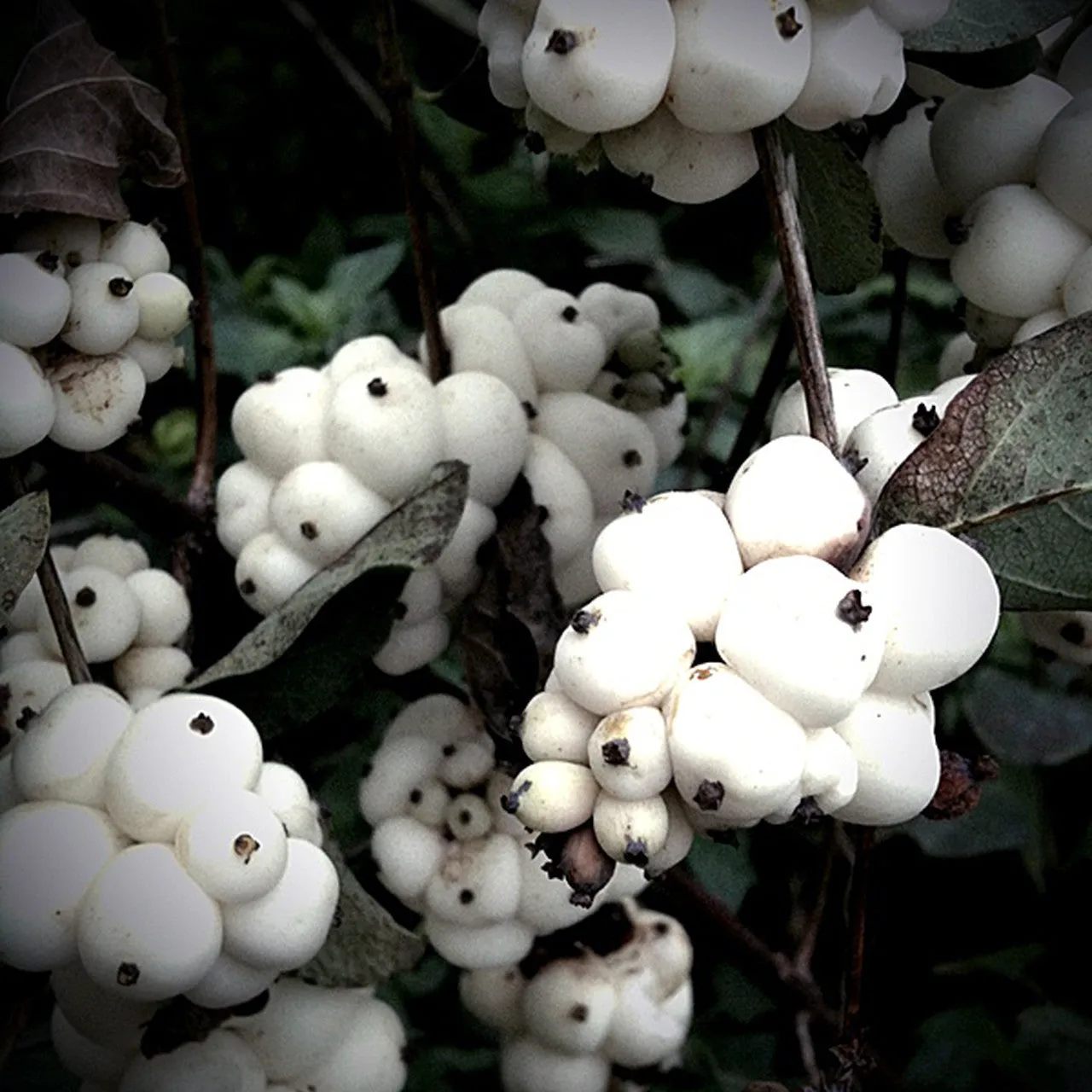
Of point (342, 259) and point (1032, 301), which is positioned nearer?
point (1032, 301)

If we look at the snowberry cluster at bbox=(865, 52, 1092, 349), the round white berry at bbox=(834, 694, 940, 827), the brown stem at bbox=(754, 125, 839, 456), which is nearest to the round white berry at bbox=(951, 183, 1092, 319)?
the snowberry cluster at bbox=(865, 52, 1092, 349)

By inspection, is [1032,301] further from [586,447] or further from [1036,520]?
[586,447]

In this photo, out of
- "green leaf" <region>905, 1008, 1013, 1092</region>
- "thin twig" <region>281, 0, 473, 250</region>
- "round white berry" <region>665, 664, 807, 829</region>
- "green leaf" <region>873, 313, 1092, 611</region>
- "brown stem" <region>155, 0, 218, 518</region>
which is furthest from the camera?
"thin twig" <region>281, 0, 473, 250</region>

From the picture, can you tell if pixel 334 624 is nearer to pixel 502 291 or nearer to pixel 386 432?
pixel 386 432

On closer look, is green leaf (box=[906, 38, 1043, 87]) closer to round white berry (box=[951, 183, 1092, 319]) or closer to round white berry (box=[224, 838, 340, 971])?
round white berry (box=[951, 183, 1092, 319])

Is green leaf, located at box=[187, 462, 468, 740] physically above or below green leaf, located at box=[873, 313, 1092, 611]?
below

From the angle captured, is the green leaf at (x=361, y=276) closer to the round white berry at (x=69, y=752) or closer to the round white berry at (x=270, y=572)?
the round white berry at (x=270, y=572)

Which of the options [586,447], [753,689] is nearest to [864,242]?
[586,447]
